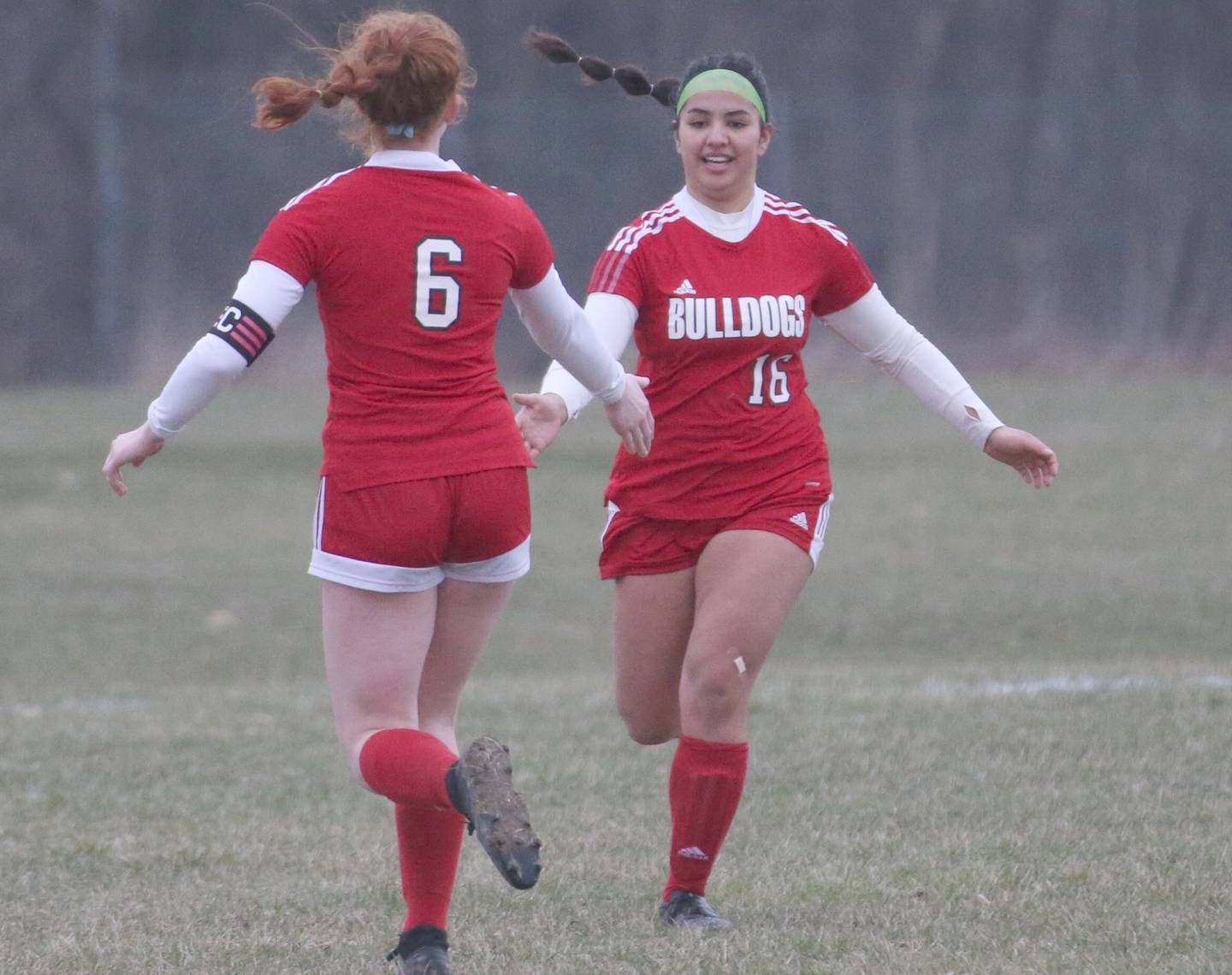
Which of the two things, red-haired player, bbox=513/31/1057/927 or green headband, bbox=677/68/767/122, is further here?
green headband, bbox=677/68/767/122

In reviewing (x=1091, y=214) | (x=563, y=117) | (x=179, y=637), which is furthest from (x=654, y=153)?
(x=179, y=637)

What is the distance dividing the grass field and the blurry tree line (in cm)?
728

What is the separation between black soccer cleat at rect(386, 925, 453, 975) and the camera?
3.77m

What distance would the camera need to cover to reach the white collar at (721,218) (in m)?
4.63

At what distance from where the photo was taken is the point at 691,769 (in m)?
4.41

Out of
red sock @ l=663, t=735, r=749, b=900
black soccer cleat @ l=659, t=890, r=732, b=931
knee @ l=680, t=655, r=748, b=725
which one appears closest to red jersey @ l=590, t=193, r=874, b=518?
knee @ l=680, t=655, r=748, b=725

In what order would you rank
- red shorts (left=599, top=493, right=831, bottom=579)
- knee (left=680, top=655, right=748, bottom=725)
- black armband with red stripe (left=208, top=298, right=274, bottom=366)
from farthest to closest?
red shorts (left=599, top=493, right=831, bottom=579)
knee (left=680, top=655, right=748, bottom=725)
black armband with red stripe (left=208, top=298, right=274, bottom=366)

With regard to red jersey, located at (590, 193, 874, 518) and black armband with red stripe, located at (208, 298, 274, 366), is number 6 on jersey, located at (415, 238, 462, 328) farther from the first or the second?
red jersey, located at (590, 193, 874, 518)

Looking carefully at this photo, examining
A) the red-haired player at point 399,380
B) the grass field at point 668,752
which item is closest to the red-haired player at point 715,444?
the grass field at point 668,752

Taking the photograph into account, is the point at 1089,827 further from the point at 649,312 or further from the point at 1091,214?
the point at 1091,214

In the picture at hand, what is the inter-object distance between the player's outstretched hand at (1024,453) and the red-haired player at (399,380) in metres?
1.41

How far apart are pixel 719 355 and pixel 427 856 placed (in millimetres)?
1427

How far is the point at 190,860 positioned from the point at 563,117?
17.9 meters

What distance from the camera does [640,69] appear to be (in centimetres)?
486
